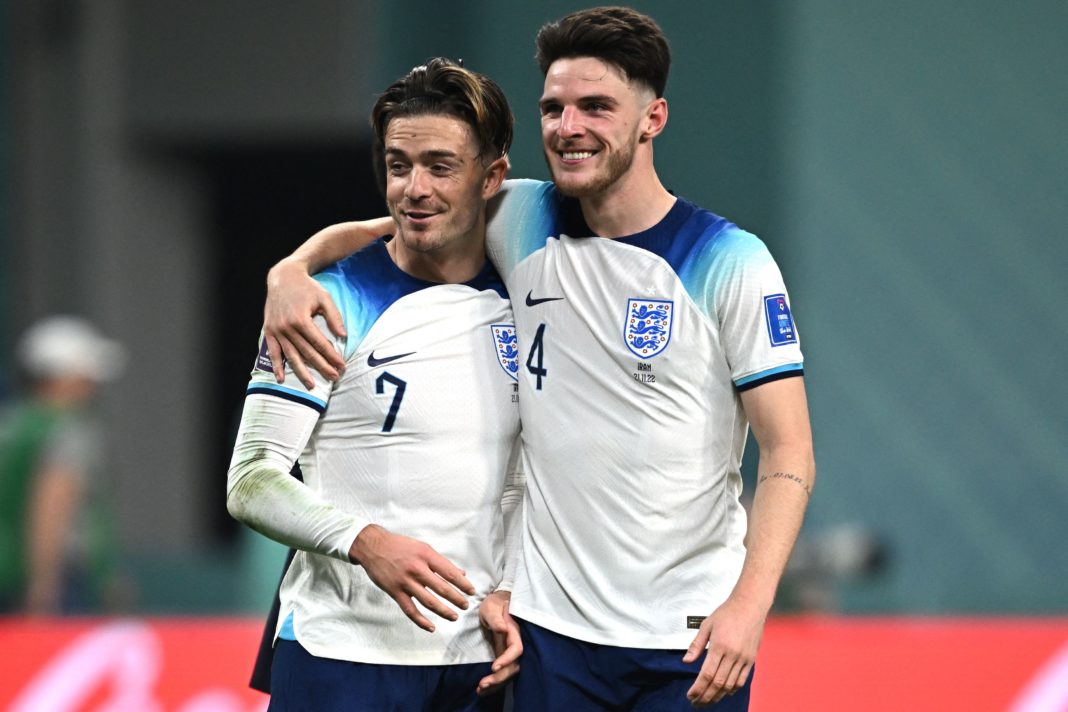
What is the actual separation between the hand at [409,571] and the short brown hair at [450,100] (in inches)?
33.0

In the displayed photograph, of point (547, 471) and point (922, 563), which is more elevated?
point (547, 471)

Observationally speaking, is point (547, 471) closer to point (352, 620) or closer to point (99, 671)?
point (352, 620)

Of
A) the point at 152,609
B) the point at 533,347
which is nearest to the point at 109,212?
the point at 152,609

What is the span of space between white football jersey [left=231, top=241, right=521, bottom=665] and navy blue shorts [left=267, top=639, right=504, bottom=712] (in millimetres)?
24

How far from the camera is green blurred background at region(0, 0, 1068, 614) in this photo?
28.8 ft

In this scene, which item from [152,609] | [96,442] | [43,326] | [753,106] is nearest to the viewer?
[96,442]

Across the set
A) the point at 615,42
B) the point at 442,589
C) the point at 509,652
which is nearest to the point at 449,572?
the point at 442,589

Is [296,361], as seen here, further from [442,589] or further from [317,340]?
[442,589]

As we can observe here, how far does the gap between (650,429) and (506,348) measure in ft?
1.25

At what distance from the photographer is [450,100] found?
354 centimetres

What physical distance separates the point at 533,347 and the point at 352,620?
652mm

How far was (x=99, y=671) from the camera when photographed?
6.40m

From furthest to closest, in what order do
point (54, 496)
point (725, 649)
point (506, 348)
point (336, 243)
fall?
1. point (54, 496)
2. point (336, 243)
3. point (506, 348)
4. point (725, 649)

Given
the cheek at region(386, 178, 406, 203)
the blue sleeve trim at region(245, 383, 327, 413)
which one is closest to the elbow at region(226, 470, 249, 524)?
the blue sleeve trim at region(245, 383, 327, 413)
